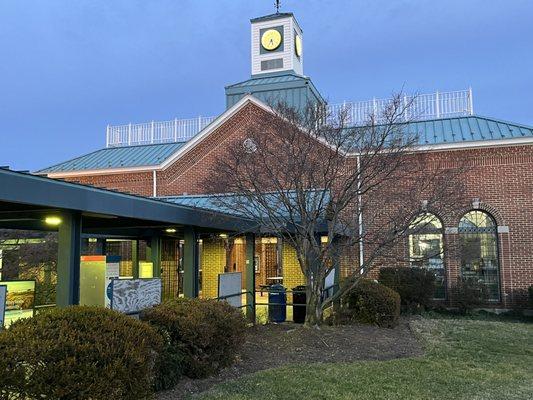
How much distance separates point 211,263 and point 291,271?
344 cm

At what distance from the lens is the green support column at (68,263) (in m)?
7.63

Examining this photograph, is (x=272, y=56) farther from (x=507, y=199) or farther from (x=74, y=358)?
(x=74, y=358)

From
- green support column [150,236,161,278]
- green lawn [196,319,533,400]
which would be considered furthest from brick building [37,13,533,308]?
green lawn [196,319,533,400]

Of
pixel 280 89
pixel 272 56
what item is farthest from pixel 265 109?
pixel 272 56

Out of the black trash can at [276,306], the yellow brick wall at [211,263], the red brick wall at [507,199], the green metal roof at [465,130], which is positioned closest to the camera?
the black trash can at [276,306]

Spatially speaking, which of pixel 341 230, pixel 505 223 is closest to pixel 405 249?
pixel 505 223

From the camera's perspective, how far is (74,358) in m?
4.67

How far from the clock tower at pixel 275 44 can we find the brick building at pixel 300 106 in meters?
0.05

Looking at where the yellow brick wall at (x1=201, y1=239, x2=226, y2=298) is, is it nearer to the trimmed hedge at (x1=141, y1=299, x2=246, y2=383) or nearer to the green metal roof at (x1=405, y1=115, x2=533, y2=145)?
the green metal roof at (x1=405, y1=115, x2=533, y2=145)

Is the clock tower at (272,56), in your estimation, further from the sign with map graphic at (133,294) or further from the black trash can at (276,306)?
the sign with map graphic at (133,294)

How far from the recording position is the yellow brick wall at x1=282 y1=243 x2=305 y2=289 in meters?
21.4

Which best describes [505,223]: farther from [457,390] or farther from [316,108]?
[457,390]

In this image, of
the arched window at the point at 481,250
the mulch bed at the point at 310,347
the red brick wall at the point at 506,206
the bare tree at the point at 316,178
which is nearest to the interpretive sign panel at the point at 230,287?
the mulch bed at the point at 310,347

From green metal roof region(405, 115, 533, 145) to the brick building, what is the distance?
0.04m
